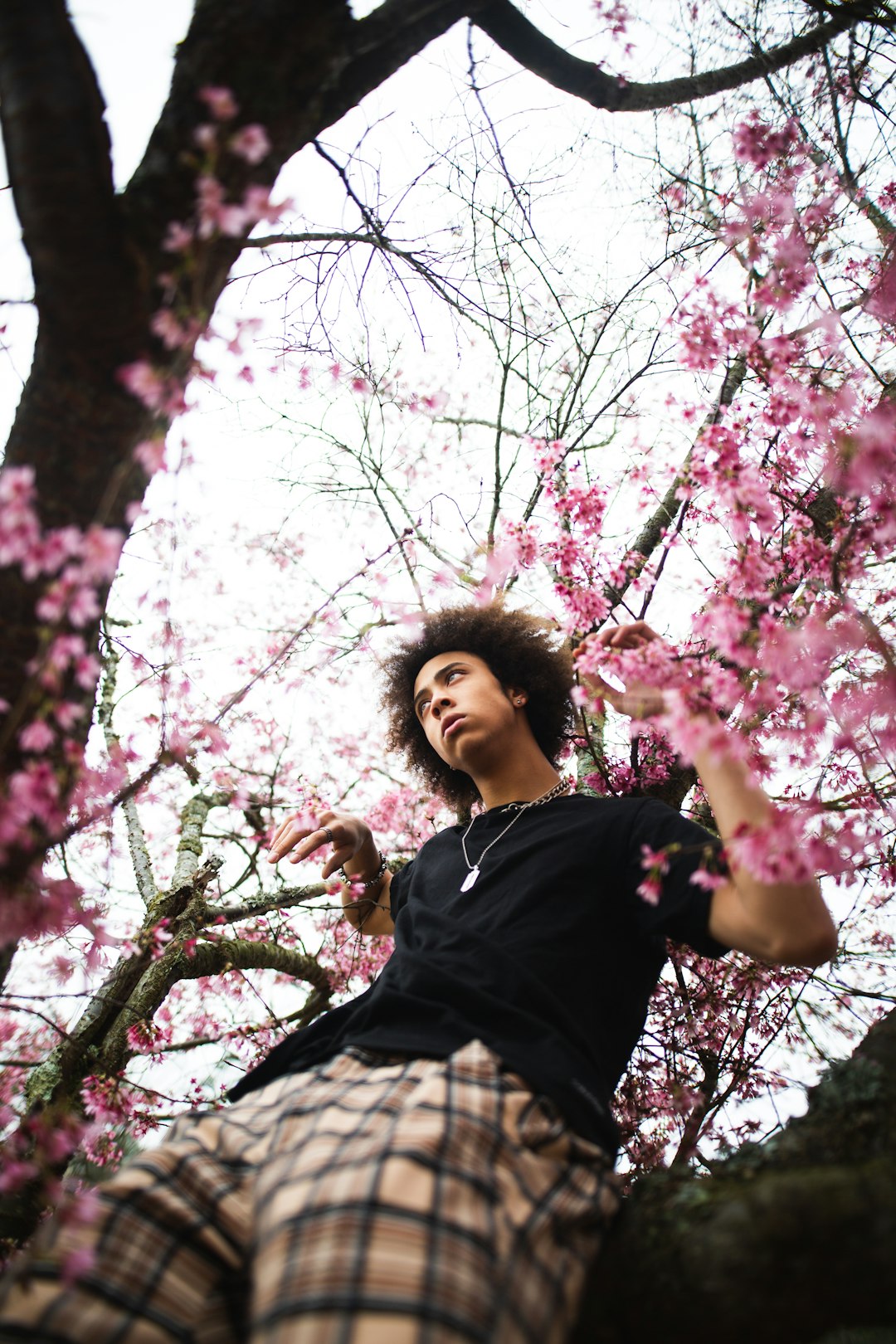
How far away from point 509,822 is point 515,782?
197mm

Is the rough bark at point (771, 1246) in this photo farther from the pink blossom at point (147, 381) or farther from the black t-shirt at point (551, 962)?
the pink blossom at point (147, 381)

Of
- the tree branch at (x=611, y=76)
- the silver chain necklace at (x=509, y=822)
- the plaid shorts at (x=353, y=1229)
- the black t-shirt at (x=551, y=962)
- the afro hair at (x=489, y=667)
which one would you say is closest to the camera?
the plaid shorts at (x=353, y=1229)

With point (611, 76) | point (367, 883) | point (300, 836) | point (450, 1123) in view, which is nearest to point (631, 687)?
point (450, 1123)

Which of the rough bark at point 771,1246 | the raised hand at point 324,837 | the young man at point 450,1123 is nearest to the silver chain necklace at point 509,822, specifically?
the young man at point 450,1123

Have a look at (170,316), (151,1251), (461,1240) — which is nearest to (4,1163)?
(151,1251)

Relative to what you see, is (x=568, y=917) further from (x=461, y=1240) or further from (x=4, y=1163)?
(x=4, y=1163)

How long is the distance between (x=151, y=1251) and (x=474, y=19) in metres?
2.60

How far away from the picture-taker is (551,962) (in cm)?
162

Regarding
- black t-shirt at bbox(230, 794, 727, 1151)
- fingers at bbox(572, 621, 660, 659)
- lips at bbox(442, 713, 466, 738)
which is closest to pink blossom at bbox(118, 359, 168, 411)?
fingers at bbox(572, 621, 660, 659)

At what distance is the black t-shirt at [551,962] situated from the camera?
1.45 meters

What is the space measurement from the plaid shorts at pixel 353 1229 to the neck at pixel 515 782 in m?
0.99

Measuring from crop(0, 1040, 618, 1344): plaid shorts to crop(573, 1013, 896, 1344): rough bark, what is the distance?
0.25 ft

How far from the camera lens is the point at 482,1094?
1247mm

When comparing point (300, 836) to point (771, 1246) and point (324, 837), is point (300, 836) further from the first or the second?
point (771, 1246)
